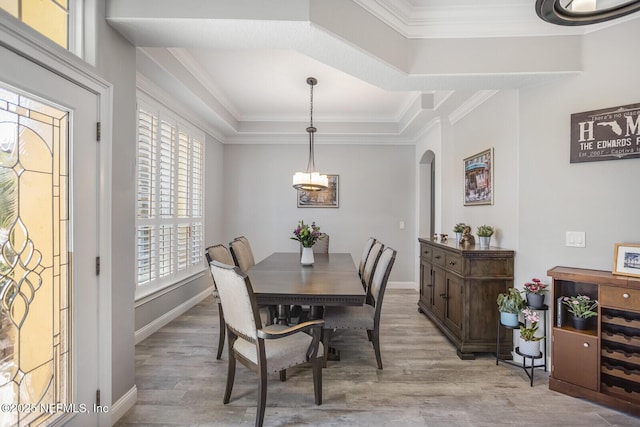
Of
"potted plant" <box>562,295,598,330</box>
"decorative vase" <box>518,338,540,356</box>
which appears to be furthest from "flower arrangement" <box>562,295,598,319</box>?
"decorative vase" <box>518,338,540,356</box>

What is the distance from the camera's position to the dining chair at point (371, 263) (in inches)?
123

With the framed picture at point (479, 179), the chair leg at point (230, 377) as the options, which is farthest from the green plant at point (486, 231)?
the chair leg at point (230, 377)

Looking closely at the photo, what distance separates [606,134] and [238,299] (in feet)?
9.60

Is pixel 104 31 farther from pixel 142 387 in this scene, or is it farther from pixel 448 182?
pixel 448 182

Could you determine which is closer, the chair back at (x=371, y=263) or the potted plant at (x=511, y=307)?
the potted plant at (x=511, y=307)

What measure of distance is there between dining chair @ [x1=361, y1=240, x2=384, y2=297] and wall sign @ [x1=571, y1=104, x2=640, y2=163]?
1.81 m

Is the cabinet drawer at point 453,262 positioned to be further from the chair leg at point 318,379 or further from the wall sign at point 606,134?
the chair leg at point 318,379

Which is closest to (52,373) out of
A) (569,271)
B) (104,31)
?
(104,31)

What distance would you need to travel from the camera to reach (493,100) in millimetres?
3266

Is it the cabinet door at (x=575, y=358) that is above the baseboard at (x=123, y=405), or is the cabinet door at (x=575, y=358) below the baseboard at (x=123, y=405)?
above

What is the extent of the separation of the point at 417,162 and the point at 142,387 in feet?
16.0

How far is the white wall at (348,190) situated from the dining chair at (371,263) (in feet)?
6.49

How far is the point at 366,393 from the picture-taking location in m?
2.30

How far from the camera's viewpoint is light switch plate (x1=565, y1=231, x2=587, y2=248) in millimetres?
2432
